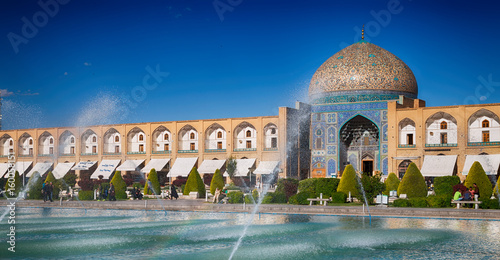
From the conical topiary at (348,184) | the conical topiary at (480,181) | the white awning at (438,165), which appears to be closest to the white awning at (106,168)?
the white awning at (438,165)

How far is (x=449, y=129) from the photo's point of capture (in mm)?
33594

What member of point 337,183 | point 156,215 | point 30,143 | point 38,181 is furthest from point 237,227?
point 30,143

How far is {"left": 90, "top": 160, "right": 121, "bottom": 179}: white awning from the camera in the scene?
1604 inches

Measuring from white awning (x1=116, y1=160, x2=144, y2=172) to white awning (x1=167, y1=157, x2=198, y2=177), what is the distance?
9.02 feet

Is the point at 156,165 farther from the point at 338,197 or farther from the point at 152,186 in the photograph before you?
the point at 338,197

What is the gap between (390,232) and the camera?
13461mm

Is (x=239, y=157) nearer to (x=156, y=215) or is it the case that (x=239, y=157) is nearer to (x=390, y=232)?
(x=156, y=215)

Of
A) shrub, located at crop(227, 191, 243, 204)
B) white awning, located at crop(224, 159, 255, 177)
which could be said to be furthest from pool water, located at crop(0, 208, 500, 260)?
white awning, located at crop(224, 159, 255, 177)

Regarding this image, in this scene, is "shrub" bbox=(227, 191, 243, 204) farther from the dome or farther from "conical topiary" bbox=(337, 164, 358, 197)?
the dome

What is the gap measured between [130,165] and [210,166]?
5796 mm

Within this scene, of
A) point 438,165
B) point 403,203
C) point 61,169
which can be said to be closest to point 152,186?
point 403,203

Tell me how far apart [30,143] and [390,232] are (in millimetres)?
37940

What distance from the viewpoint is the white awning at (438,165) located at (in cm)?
3192

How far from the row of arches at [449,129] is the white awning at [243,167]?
28.8ft
